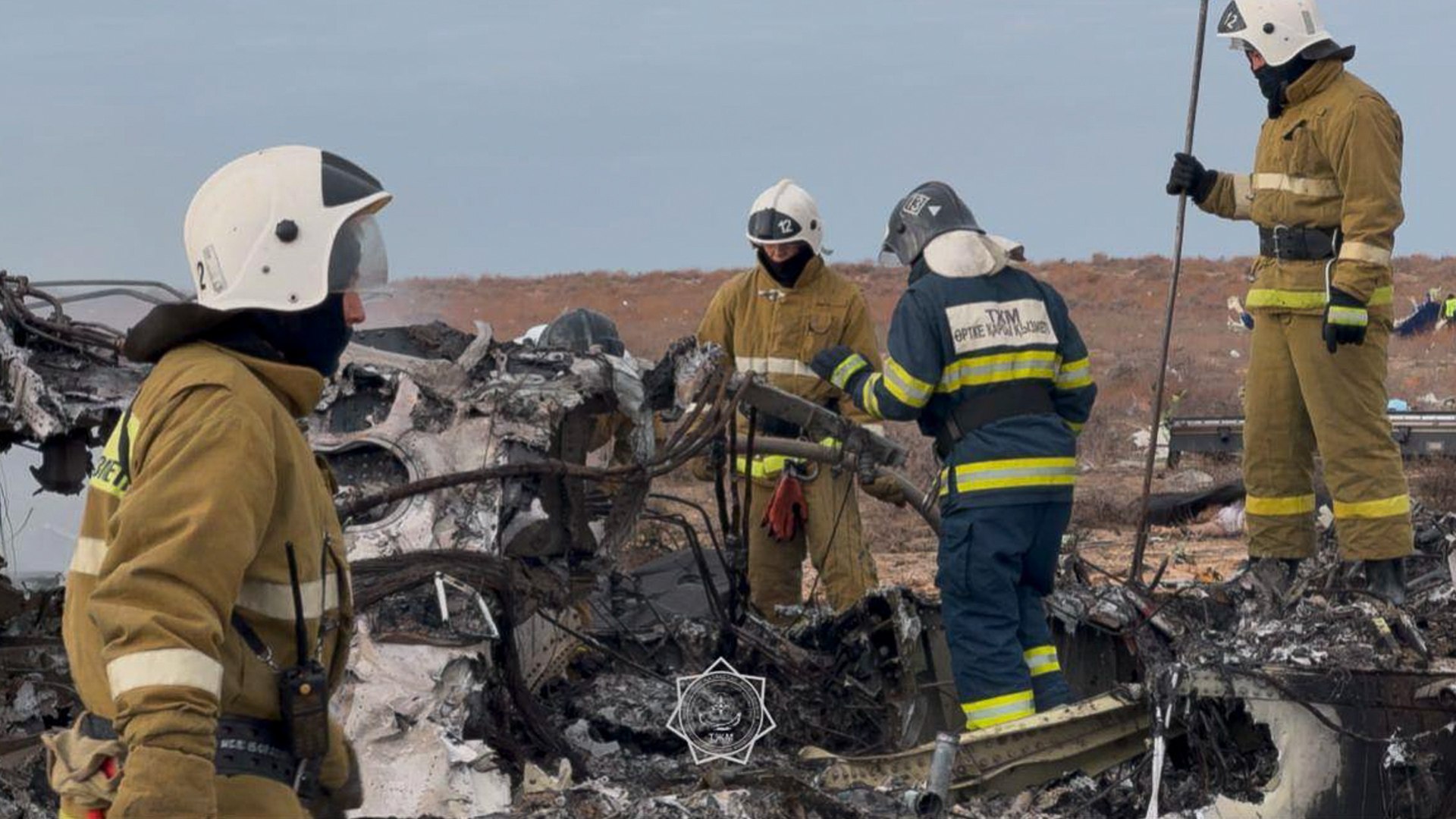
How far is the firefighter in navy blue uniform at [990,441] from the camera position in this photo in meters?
6.70

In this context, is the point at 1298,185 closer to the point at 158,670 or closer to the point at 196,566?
the point at 196,566

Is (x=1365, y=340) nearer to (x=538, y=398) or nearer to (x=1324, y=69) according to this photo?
(x=1324, y=69)

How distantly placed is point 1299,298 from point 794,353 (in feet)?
7.89

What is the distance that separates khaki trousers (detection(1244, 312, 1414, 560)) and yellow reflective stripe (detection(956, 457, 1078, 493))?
1277 millimetres

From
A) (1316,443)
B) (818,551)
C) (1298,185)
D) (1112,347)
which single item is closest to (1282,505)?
(1316,443)

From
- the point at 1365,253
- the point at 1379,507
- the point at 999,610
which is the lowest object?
the point at 999,610

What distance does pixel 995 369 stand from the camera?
6.77 meters

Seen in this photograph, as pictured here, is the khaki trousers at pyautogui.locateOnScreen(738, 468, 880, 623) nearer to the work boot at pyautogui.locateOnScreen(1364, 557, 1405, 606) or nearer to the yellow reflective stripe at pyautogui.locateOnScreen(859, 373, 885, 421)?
the yellow reflective stripe at pyautogui.locateOnScreen(859, 373, 885, 421)

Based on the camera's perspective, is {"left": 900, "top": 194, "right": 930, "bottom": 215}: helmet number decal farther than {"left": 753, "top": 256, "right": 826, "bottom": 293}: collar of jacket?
No

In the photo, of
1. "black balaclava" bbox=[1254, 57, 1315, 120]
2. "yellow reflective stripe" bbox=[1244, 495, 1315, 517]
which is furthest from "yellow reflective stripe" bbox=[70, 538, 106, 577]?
"black balaclava" bbox=[1254, 57, 1315, 120]

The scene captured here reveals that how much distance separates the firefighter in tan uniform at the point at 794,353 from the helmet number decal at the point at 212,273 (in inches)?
221

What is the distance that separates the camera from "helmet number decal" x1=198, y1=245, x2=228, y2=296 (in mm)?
3297

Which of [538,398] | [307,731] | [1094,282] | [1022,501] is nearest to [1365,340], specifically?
[1022,501]

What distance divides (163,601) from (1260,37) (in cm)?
570
